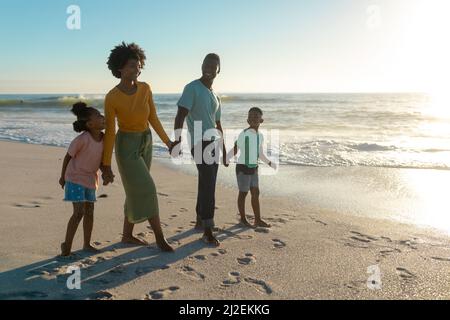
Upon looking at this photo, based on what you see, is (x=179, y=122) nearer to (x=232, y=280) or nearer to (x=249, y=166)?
(x=249, y=166)

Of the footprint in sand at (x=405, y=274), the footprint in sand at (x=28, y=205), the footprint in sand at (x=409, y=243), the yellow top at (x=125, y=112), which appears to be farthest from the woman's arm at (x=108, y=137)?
the footprint in sand at (x=409, y=243)

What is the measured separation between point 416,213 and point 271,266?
9.44 feet

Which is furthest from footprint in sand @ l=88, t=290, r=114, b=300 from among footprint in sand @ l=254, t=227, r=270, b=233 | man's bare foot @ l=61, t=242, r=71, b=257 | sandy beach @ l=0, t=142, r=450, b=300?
footprint in sand @ l=254, t=227, r=270, b=233

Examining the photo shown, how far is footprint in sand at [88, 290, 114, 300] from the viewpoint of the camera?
2.89 metres

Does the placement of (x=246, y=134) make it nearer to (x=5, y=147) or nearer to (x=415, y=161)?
(x=415, y=161)

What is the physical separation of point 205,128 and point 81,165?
1.25 meters

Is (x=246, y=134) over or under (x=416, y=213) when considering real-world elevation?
over

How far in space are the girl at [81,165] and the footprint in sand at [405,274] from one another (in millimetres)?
2715

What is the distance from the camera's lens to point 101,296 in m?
2.91

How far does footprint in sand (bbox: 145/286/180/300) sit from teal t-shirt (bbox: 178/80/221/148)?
5.06ft

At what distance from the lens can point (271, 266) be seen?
3553 mm

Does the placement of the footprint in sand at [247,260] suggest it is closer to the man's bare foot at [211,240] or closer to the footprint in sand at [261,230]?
the man's bare foot at [211,240]

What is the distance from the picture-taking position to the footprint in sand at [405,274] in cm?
329
